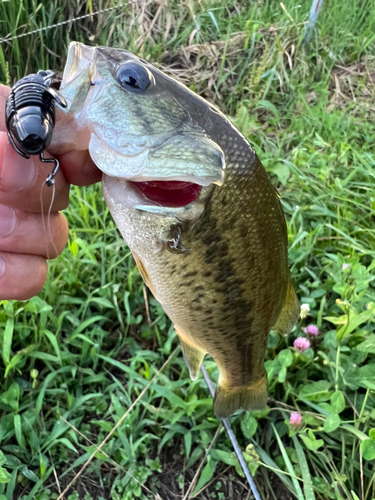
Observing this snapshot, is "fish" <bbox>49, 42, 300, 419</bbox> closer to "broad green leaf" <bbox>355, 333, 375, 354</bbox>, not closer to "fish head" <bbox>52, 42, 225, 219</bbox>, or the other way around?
"fish head" <bbox>52, 42, 225, 219</bbox>

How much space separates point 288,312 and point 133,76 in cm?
102

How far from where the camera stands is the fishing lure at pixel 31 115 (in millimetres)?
835

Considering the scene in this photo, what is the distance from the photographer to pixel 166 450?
1.93 metres

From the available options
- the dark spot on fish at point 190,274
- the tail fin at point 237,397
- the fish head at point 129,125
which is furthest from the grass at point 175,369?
the fish head at point 129,125

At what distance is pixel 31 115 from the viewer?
833 mm

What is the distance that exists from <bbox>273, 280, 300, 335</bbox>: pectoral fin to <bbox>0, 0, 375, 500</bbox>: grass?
12.3 inches

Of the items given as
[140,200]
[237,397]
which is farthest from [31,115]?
[237,397]

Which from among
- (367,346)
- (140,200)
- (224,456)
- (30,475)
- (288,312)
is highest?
(140,200)

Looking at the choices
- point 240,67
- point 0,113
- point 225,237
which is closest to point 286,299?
A: point 225,237

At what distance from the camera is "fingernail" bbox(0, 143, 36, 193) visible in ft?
3.23

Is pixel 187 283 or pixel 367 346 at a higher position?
pixel 187 283

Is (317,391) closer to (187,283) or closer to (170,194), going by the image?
(187,283)

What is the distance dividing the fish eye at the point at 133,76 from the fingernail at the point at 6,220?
0.50 meters

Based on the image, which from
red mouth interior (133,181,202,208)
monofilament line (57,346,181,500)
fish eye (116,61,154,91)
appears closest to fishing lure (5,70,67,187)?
fish eye (116,61,154,91)
